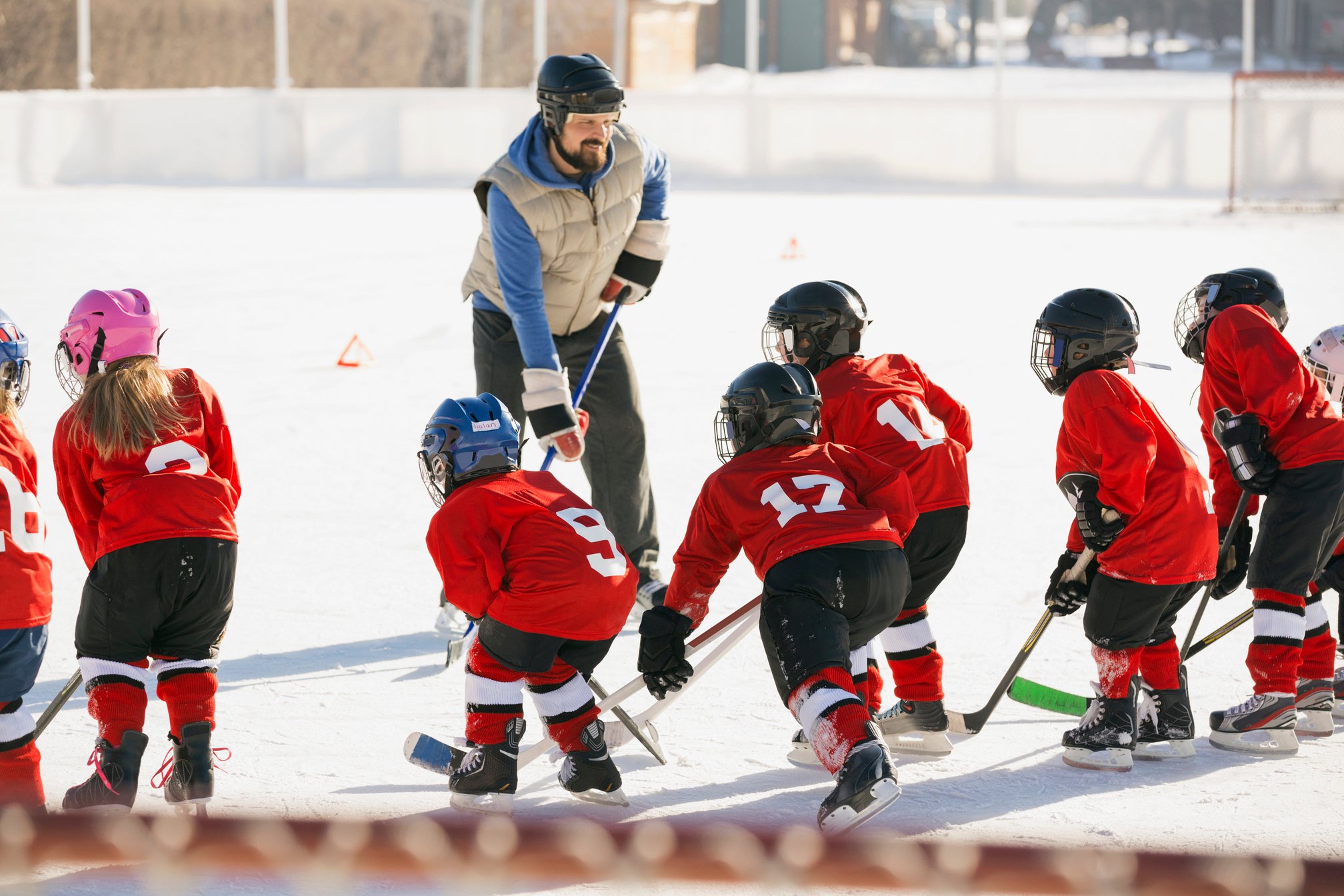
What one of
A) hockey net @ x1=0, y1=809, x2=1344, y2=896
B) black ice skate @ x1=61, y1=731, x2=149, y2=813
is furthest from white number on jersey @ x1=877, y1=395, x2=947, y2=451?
hockey net @ x1=0, y1=809, x2=1344, y2=896

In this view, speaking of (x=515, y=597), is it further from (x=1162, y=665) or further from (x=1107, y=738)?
(x=1162, y=665)

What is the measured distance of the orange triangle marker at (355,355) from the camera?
26.6 feet

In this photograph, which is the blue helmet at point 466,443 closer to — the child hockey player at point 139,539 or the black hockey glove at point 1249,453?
the child hockey player at point 139,539

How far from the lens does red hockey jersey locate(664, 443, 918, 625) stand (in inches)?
121

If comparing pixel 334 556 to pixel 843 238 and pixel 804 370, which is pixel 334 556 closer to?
pixel 804 370

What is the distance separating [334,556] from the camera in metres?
5.00

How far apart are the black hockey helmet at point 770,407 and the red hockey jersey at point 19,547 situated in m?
1.34

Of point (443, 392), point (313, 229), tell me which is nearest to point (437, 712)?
point (443, 392)

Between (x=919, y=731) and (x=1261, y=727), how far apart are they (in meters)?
0.74

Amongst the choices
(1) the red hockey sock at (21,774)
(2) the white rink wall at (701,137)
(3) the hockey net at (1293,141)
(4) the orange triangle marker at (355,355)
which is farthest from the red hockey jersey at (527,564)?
(2) the white rink wall at (701,137)

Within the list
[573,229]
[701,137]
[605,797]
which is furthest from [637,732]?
[701,137]

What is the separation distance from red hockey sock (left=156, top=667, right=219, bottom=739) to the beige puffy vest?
1649 mm

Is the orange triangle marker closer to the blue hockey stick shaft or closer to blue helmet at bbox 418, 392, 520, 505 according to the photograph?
the blue hockey stick shaft

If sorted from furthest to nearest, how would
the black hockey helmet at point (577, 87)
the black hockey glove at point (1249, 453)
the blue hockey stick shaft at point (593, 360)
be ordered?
the blue hockey stick shaft at point (593, 360)
the black hockey helmet at point (577, 87)
the black hockey glove at point (1249, 453)
